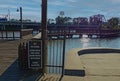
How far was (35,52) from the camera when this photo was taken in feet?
29.8

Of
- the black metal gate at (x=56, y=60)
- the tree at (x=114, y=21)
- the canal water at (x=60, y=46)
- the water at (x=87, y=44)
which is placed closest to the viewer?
the black metal gate at (x=56, y=60)

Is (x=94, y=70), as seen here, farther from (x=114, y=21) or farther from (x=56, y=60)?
(x=114, y=21)

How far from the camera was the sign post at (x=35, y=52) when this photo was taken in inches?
355

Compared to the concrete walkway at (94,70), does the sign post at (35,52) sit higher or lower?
higher

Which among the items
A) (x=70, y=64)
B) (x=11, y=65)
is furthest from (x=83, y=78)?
(x=11, y=65)

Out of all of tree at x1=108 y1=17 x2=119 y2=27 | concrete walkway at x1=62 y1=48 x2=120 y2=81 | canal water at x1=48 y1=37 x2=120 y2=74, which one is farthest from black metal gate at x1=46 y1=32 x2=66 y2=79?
tree at x1=108 y1=17 x2=119 y2=27

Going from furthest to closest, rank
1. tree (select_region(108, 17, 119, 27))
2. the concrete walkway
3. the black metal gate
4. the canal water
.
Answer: tree (select_region(108, 17, 119, 27)), the canal water, the black metal gate, the concrete walkway

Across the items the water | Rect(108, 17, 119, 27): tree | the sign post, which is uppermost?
the sign post

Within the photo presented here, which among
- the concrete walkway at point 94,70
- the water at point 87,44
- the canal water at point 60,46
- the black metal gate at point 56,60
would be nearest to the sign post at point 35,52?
the black metal gate at point 56,60

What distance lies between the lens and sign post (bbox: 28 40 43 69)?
9.02 metres

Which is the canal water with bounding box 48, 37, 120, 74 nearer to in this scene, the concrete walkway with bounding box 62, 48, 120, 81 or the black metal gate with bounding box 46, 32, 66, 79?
the black metal gate with bounding box 46, 32, 66, 79

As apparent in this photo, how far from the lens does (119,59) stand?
44.5ft

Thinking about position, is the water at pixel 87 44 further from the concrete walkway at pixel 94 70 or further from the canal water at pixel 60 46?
the concrete walkway at pixel 94 70

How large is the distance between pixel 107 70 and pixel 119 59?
10.7 feet
